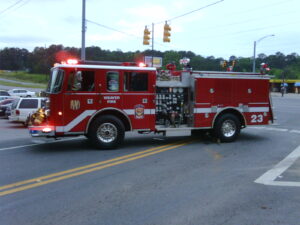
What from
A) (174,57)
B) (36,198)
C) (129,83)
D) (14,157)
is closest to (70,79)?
(129,83)

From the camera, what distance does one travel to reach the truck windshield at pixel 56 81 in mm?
8844

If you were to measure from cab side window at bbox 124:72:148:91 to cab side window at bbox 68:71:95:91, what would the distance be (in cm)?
100

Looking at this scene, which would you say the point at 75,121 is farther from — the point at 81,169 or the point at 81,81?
the point at 81,169

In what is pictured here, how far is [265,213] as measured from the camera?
15.1 feet

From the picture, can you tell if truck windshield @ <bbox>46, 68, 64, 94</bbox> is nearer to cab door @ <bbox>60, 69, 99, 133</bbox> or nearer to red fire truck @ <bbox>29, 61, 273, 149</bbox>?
red fire truck @ <bbox>29, 61, 273, 149</bbox>

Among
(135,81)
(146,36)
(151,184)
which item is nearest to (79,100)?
(135,81)

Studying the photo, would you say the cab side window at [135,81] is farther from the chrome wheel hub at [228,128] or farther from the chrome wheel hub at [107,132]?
the chrome wheel hub at [228,128]

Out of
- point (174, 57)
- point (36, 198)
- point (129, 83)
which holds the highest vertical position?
point (174, 57)

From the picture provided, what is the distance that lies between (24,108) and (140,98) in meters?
9.12

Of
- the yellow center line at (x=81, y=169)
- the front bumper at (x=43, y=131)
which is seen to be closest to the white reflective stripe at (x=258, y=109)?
the yellow center line at (x=81, y=169)

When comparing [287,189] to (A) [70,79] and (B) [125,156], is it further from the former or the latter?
(A) [70,79]

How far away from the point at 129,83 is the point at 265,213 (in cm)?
588

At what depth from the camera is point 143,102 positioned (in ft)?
31.7

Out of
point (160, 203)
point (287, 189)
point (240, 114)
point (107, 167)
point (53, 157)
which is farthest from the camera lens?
point (240, 114)
